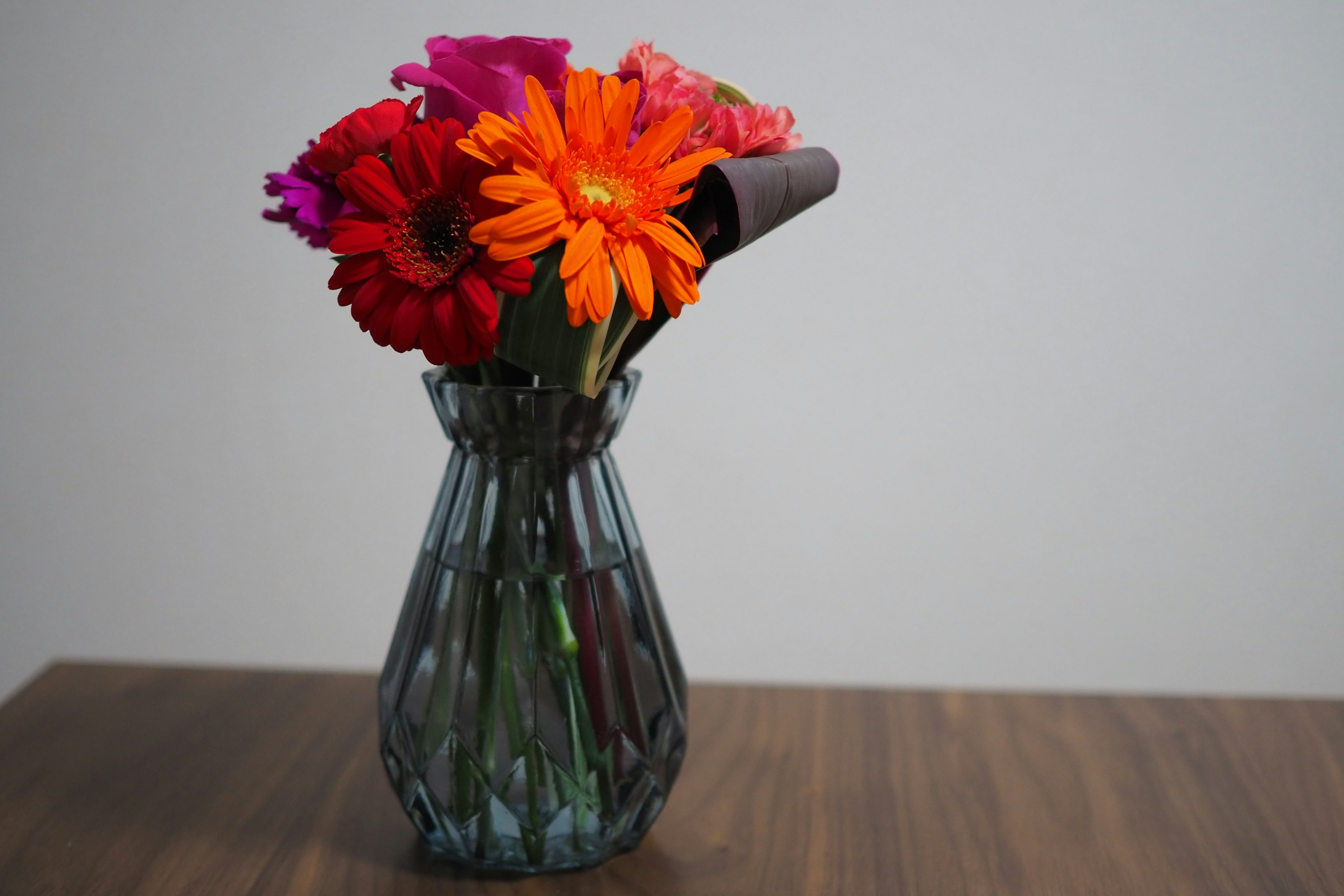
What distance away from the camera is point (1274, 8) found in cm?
147

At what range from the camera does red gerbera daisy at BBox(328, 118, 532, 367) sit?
423 mm

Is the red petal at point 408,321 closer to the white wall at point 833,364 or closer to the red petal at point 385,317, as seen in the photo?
the red petal at point 385,317

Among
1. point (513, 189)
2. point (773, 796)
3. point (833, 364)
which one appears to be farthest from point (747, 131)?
point (833, 364)

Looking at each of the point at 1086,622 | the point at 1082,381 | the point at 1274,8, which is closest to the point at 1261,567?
the point at 1086,622

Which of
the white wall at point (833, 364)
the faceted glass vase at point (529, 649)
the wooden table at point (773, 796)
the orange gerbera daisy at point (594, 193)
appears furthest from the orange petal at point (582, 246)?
the white wall at point (833, 364)

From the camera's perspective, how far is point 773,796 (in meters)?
0.65

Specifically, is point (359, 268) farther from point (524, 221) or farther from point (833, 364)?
point (833, 364)

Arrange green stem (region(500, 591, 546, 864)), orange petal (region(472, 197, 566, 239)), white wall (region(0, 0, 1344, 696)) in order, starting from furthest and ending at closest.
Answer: white wall (region(0, 0, 1344, 696))
green stem (region(500, 591, 546, 864))
orange petal (region(472, 197, 566, 239))

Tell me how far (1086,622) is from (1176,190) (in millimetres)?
657

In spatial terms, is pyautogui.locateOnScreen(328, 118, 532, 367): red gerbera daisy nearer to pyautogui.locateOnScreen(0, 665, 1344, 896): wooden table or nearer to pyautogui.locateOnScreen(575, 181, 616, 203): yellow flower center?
pyautogui.locateOnScreen(575, 181, 616, 203): yellow flower center

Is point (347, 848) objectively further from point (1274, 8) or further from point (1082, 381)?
point (1274, 8)

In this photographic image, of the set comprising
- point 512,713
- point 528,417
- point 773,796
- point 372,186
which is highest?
point 372,186

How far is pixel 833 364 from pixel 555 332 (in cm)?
124

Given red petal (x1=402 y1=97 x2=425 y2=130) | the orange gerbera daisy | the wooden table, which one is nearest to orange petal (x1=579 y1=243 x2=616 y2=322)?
the orange gerbera daisy
